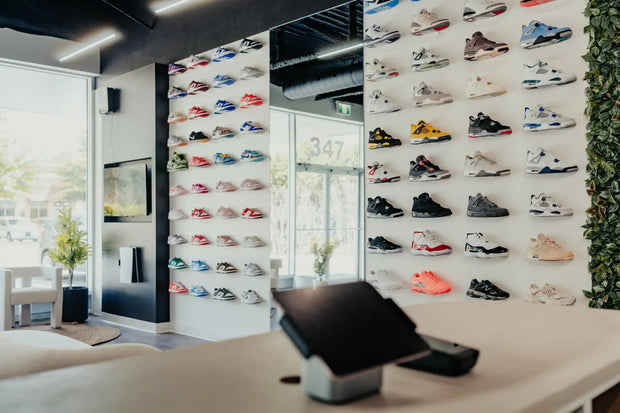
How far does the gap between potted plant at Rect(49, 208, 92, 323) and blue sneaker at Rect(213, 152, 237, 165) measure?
2.44 m

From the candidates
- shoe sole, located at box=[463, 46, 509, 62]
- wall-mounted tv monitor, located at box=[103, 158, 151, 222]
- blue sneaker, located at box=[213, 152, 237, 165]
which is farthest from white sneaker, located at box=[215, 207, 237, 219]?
shoe sole, located at box=[463, 46, 509, 62]

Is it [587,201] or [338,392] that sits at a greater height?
[587,201]

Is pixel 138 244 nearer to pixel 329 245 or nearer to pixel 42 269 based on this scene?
pixel 42 269

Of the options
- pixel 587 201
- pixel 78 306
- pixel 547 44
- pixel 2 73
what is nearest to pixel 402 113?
pixel 547 44

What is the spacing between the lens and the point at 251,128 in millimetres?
5941

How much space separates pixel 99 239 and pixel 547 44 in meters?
6.54

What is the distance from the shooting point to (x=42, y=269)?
7.42m

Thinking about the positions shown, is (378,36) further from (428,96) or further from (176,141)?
(176,141)

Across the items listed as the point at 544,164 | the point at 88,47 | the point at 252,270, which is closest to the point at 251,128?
the point at 252,270

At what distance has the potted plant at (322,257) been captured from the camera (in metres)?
5.83

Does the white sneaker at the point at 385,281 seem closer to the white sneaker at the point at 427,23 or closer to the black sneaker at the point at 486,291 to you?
the black sneaker at the point at 486,291

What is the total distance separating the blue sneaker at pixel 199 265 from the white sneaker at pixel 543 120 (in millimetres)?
3847

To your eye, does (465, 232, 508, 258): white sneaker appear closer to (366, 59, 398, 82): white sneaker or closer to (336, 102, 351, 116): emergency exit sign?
(366, 59, 398, 82): white sneaker

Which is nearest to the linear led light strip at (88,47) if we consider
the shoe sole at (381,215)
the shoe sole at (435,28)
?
the shoe sole at (435,28)
